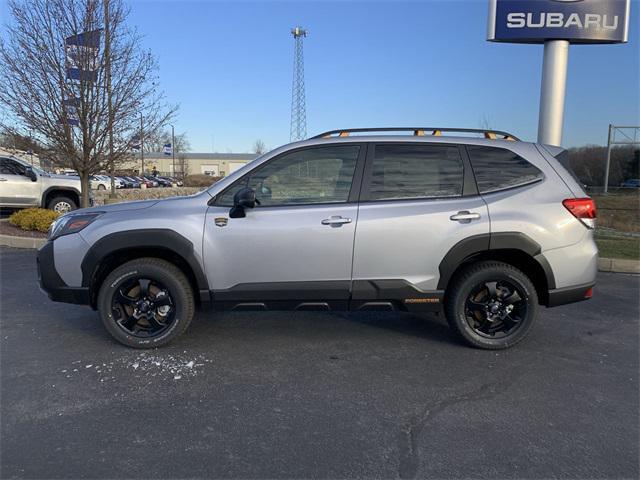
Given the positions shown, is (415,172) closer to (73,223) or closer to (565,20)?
(73,223)

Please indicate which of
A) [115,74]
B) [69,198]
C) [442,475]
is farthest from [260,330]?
[69,198]

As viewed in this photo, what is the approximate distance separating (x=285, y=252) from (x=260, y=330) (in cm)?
115

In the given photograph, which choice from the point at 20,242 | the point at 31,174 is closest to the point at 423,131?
the point at 20,242

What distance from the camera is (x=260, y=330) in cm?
478

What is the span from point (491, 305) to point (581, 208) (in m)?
1.13

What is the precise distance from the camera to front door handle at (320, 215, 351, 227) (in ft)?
13.1

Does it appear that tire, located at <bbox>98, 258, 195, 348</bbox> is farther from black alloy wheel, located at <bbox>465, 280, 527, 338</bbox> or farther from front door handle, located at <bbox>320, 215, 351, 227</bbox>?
black alloy wheel, located at <bbox>465, 280, 527, 338</bbox>

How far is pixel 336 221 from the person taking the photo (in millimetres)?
4012

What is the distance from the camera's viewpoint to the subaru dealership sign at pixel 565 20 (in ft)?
34.2

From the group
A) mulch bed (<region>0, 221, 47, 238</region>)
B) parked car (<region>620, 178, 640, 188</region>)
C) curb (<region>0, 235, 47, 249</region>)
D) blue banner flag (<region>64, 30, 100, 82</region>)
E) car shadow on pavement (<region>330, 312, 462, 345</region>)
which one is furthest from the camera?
parked car (<region>620, 178, 640, 188</region>)

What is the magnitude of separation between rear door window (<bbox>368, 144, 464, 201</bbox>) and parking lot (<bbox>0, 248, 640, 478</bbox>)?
1410mm

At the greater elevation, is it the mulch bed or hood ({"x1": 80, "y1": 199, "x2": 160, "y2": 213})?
hood ({"x1": 80, "y1": 199, "x2": 160, "y2": 213})

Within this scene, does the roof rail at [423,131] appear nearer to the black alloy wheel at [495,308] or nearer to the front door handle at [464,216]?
the front door handle at [464,216]

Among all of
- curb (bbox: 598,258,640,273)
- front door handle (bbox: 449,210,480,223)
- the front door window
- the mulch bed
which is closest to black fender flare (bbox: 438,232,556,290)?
front door handle (bbox: 449,210,480,223)
